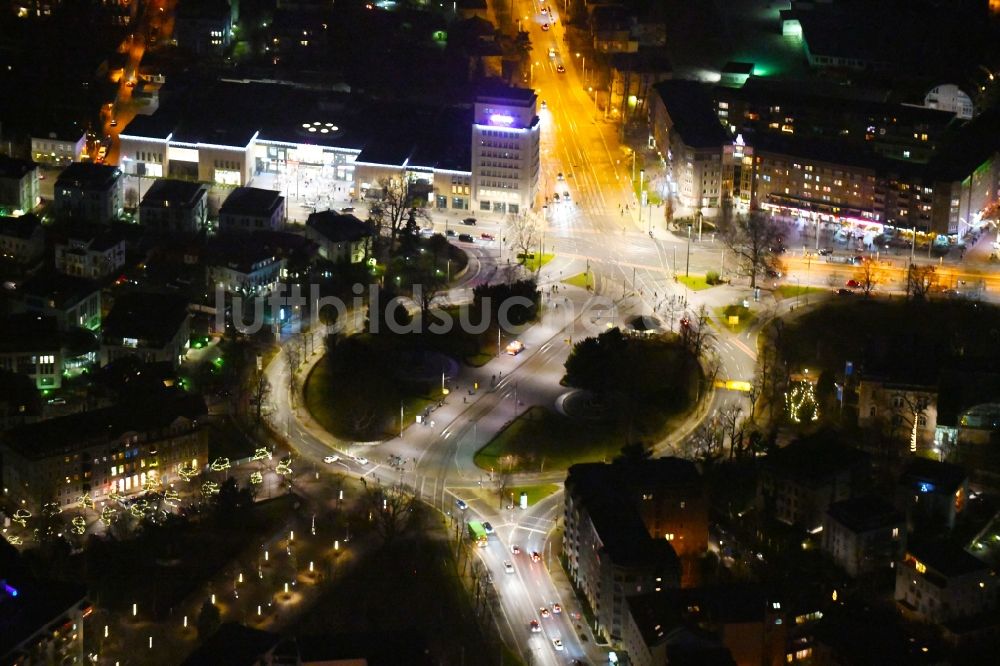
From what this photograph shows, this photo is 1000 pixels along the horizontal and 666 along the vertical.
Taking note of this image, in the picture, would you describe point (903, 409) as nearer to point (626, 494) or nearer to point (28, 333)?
point (626, 494)

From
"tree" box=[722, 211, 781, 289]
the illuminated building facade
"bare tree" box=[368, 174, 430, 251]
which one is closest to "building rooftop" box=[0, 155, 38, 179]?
"bare tree" box=[368, 174, 430, 251]

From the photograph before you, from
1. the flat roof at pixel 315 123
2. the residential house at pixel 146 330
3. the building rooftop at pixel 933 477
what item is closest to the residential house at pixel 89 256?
the residential house at pixel 146 330

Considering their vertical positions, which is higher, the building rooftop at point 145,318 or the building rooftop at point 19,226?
the building rooftop at point 19,226

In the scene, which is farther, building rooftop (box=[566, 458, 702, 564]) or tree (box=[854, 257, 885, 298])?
tree (box=[854, 257, 885, 298])

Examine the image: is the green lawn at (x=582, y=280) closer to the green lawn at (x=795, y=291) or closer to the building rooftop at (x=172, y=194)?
the green lawn at (x=795, y=291)

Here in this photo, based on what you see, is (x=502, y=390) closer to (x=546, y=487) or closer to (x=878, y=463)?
(x=546, y=487)

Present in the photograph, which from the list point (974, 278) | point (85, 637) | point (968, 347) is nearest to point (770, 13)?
point (974, 278)

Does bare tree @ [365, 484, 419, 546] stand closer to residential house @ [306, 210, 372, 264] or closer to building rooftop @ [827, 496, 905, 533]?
building rooftop @ [827, 496, 905, 533]
